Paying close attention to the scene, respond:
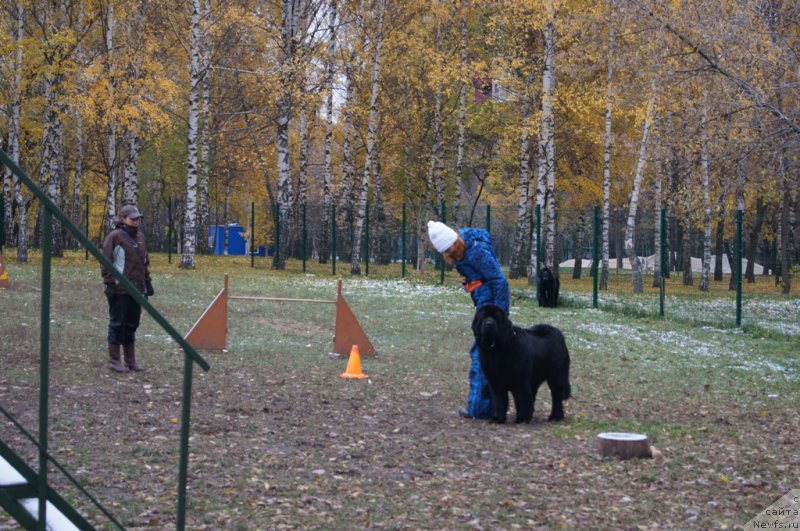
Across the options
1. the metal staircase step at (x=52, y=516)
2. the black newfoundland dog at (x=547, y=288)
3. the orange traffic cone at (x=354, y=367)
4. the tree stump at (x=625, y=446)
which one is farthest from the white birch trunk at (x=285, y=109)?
the metal staircase step at (x=52, y=516)

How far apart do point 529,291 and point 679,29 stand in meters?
12.5

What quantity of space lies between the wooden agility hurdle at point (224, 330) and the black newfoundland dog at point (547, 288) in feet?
33.3

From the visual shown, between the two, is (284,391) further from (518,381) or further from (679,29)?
(679,29)

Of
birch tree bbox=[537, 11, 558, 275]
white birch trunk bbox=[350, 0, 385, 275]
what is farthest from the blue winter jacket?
white birch trunk bbox=[350, 0, 385, 275]

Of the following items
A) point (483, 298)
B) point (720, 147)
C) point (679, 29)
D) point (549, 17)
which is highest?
point (549, 17)

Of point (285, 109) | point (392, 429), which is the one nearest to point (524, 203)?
point (285, 109)

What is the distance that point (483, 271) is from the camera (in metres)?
9.73

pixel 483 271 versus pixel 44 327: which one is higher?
pixel 483 271

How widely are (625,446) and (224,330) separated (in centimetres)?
733

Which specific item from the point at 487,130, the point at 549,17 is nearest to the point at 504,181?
the point at 487,130

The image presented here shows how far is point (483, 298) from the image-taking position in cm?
975

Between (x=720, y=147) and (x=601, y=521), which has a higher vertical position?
(x=720, y=147)

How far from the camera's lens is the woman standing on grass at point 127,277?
37.4 feet

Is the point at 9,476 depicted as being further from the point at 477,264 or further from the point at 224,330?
the point at 224,330
